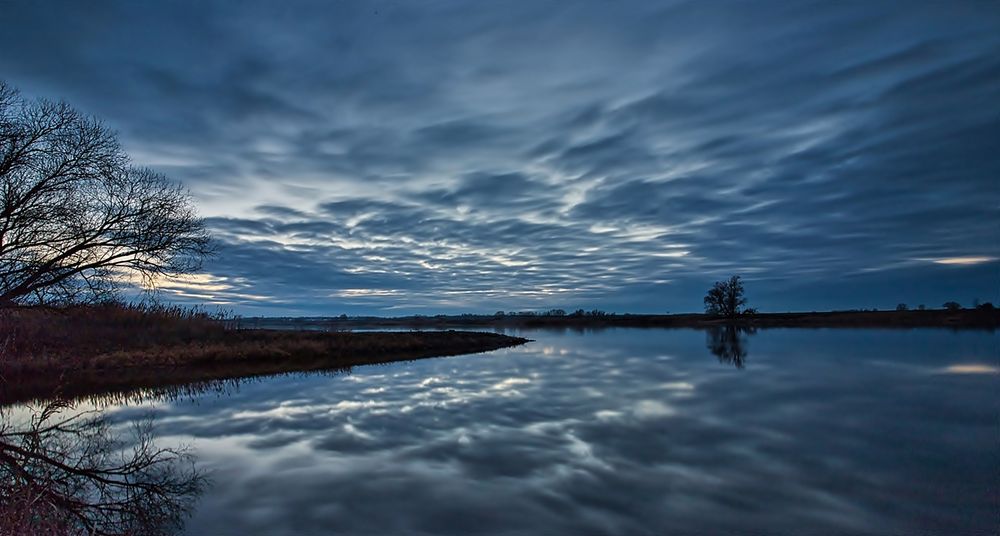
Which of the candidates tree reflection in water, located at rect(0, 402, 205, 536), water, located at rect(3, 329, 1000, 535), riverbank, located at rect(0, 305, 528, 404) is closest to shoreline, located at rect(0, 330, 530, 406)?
riverbank, located at rect(0, 305, 528, 404)

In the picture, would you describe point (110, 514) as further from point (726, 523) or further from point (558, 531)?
point (726, 523)

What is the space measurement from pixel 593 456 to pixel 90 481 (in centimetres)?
1095

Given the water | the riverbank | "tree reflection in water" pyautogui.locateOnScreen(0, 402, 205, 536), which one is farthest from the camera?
the riverbank

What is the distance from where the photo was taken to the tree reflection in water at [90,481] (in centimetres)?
764

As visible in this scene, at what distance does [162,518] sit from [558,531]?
6801mm

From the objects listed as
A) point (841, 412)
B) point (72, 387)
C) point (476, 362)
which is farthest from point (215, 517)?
point (476, 362)

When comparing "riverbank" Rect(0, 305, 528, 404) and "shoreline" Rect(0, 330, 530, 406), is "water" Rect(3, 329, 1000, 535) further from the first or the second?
"riverbank" Rect(0, 305, 528, 404)

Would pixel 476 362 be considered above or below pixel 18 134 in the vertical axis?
below

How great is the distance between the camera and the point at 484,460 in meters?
11.5

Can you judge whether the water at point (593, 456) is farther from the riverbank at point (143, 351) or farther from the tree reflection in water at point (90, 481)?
the riverbank at point (143, 351)

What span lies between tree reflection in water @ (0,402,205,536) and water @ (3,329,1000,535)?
1.90 ft

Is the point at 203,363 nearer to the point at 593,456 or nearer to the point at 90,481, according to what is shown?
the point at 90,481

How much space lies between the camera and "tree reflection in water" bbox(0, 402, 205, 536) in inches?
301

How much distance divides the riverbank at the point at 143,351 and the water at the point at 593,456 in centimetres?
623
